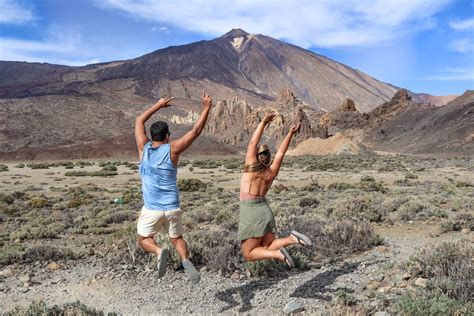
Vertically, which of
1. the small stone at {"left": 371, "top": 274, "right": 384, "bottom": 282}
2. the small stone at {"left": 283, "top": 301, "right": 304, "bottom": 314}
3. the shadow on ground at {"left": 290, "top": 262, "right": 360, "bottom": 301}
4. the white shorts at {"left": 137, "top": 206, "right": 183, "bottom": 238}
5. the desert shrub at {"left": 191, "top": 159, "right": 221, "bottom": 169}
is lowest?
the desert shrub at {"left": 191, "top": 159, "right": 221, "bottom": 169}

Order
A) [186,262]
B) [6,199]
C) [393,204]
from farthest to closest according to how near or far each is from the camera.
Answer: [6,199], [393,204], [186,262]

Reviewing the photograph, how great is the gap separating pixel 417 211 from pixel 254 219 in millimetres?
7273

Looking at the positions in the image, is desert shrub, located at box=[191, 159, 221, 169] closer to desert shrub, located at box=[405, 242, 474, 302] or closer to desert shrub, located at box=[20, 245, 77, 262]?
desert shrub, located at box=[20, 245, 77, 262]

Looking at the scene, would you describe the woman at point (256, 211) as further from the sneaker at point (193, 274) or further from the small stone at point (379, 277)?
the small stone at point (379, 277)

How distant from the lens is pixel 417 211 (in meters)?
11.4

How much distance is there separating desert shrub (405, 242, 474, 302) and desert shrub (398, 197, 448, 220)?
489 cm

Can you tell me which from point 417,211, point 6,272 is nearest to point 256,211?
point 6,272

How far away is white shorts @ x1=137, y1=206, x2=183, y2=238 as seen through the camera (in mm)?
5434

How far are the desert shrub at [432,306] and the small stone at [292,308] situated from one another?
40.6 inches

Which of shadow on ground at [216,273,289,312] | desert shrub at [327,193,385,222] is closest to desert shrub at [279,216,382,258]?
shadow on ground at [216,273,289,312]

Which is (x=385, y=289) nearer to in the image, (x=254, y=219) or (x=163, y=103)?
(x=254, y=219)

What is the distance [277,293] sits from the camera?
582cm

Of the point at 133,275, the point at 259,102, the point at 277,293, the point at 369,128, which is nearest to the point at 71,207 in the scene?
the point at 133,275

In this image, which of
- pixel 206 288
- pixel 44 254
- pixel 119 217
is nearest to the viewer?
pixel 206 288
